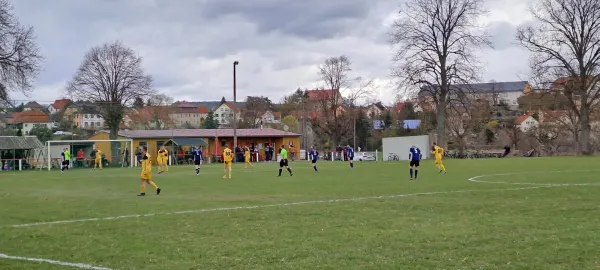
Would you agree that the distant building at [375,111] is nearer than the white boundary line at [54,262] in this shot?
No

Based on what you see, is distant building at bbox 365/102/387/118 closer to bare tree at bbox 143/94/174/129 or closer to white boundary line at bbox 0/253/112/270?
bare tree at bbox 143/94/174/129

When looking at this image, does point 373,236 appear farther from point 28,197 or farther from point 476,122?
point 476,122

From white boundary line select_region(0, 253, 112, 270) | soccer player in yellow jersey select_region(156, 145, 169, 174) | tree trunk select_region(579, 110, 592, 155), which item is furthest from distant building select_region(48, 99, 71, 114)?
white boundary line select_region(0, 253, 112, 270)

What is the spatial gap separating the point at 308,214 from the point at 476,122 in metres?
69.7

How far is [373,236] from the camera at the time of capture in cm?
1078

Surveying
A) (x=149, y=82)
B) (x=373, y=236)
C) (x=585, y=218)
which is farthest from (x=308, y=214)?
(x=149, y=82)

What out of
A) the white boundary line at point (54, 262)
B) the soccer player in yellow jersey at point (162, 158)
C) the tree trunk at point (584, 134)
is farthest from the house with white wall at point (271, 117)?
the white boundary line at point (54, 262)

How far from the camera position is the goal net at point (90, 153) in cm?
5516

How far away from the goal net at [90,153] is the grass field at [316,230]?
3624cm

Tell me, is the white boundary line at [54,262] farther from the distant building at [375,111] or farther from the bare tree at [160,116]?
the bare tree at [160,116]

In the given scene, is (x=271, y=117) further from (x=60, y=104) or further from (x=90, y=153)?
(x=90, y=153)

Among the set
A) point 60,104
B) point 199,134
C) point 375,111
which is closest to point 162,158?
point 199,134

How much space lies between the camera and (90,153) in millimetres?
58844

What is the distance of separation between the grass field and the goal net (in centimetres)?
3624
